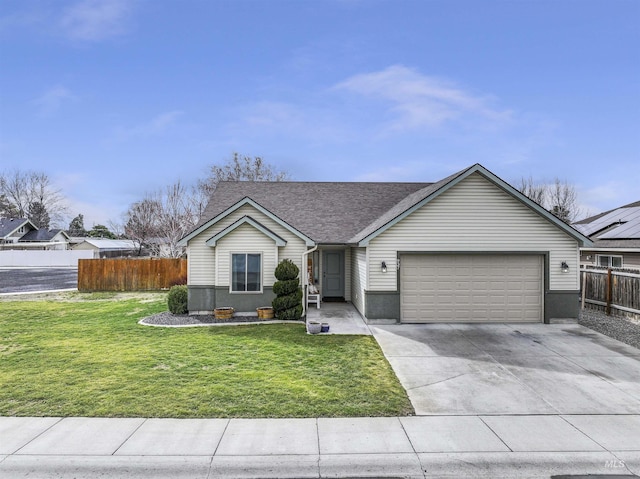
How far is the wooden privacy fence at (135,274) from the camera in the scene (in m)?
21.7

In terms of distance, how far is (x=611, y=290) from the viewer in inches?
536

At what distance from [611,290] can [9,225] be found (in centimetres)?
6417

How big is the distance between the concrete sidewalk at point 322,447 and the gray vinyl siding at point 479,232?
23.5 feet

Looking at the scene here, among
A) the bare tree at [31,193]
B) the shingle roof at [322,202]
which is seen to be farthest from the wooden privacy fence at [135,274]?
the bare tree at [31,193]

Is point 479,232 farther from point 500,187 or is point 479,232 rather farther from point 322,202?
point 322,202

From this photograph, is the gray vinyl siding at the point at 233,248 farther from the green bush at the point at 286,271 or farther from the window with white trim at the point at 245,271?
the green bush at the point at 286,271

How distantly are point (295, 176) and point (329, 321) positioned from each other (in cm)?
2670

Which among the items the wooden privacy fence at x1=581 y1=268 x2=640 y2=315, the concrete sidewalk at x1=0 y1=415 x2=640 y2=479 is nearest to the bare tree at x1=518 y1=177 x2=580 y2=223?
the wooden privacy fence at x1=581 y1=268 x2=640 y2=315

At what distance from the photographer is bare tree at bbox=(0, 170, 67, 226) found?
→ 56.4m

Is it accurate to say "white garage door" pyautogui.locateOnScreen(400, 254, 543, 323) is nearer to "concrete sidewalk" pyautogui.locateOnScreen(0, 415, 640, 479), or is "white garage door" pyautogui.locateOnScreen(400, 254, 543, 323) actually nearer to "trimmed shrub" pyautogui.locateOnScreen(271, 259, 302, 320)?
"trimmed shrub" pyautogui.locateOnScreen(271, 259, 302, 320)

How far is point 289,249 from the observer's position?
546 inches

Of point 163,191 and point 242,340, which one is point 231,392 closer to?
point 242,340

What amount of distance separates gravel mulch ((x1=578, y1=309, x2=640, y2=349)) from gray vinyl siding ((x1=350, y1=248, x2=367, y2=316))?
25.1 feet

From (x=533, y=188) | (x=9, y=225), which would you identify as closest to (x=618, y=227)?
(x=533, y=188)
